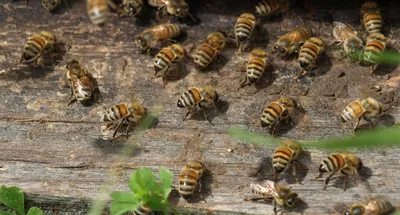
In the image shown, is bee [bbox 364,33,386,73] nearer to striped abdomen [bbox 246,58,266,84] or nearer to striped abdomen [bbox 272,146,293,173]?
striped abdomen [bbox 246,58,266,84]

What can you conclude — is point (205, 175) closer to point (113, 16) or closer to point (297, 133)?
point (297, 133)

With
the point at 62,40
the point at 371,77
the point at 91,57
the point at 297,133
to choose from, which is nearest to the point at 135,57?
Result: the point at 91,57

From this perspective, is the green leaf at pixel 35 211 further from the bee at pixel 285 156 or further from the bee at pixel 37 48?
the bee at pixel 285 156

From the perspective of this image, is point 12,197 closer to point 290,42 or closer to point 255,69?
point 255,69

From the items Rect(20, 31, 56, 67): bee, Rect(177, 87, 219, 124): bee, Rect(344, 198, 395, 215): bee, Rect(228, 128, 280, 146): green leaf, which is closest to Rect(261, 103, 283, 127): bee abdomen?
Rect(228, 128, 280, 146): green leaf

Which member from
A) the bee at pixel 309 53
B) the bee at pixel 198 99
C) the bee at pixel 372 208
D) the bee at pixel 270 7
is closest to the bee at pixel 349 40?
the bee at pixel 309 53

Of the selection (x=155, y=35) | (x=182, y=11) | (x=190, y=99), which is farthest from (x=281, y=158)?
(x=182, y=11)
